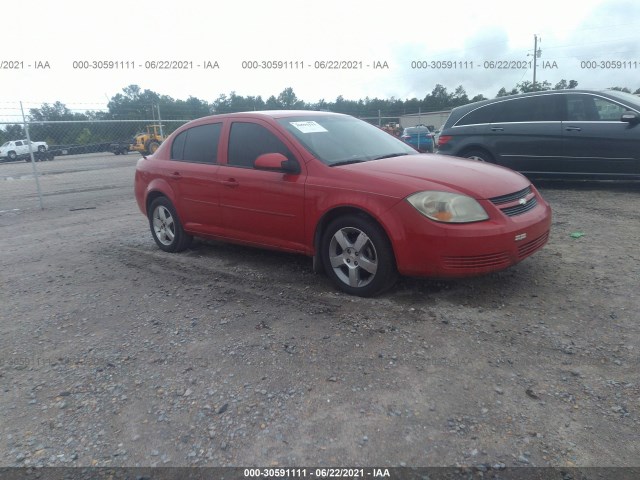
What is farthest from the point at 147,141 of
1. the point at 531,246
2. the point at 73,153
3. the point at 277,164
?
the point at 531,246

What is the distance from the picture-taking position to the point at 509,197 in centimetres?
390

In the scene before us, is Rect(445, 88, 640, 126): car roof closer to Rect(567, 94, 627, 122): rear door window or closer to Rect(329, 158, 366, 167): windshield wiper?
Rect(567, 94, 627, 122): rear door window

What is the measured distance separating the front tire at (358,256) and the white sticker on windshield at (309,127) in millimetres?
1065

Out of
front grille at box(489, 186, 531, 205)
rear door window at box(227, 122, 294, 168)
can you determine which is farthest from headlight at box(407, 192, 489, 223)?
rear door window at box(227, 122, 294, 168)

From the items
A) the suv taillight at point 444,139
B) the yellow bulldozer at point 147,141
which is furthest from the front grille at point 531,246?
the yellow bulldozer at point 147,141

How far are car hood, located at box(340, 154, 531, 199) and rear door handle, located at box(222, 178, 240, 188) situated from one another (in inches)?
46.1

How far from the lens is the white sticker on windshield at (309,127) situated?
15.3ft

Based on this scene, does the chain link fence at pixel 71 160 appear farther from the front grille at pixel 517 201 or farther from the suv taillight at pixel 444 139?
the front grille at pixel 517 201

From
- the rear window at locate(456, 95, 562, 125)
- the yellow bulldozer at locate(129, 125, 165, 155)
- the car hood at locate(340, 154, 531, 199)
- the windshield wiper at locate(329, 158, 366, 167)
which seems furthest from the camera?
the yellow bulldozer at locate(129, 125, 165, 155)

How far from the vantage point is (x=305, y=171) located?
13.9ft

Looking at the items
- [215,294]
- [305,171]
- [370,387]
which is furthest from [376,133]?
[370,387]

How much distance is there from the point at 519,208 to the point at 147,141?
78.0ft

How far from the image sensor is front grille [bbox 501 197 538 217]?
3801mm

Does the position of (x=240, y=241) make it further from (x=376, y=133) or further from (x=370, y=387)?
(x=370, y=387)
